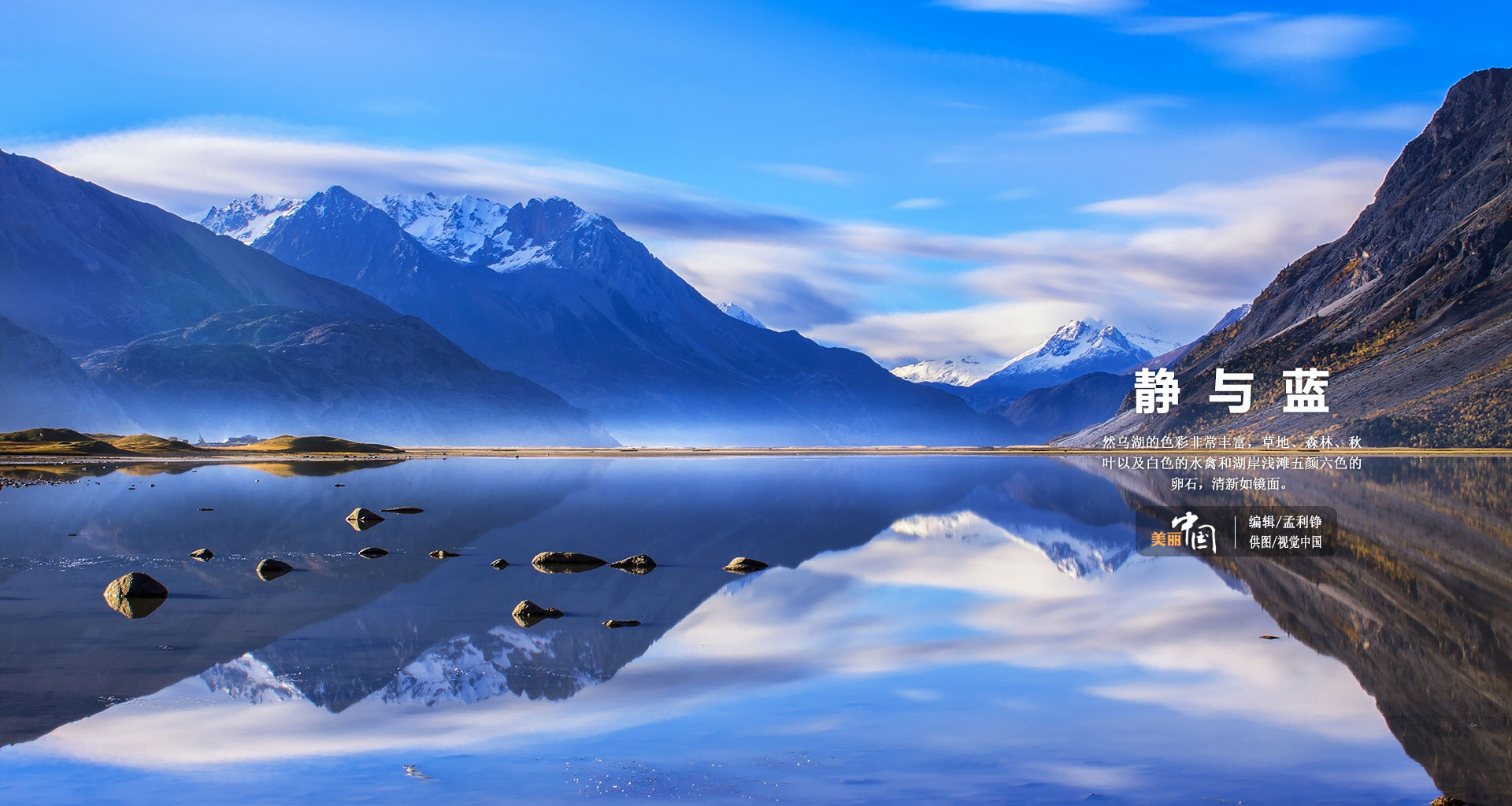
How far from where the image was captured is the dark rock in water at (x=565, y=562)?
40.7 meters

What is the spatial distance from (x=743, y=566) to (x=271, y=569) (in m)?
16.1

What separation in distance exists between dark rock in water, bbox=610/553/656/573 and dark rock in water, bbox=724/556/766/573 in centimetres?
279

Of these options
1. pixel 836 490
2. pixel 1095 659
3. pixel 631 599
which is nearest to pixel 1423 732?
pixel 1095 659

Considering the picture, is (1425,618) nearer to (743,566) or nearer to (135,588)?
(743,566)

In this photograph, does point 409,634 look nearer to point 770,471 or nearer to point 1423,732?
point 1423,732

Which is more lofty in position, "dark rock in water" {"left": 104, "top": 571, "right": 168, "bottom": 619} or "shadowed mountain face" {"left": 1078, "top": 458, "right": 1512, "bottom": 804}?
"dark rock in water" {"left": 104, "top": 571, "right": 168, "bottom": 619}

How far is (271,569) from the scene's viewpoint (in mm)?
39031

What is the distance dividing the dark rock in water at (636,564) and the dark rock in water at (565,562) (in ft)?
2.87

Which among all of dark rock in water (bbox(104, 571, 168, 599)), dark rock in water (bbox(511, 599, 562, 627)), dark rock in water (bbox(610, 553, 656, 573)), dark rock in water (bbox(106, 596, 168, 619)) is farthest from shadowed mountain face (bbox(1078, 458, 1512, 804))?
dark rock in water (bbox(104, 571, 168, 599))

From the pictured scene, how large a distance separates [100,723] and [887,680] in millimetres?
Result: 14340

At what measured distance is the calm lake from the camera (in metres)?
17.2

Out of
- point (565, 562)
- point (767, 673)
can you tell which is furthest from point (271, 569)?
point (767, 673)

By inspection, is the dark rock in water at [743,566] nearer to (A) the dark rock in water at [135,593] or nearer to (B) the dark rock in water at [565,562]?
(B) the dark rock in water at [565,562]

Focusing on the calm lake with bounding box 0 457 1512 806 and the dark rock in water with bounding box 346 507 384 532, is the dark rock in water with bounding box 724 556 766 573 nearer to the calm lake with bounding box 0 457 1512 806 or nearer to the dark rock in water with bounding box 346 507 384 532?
the calm lake with bounding box 0 457 1512 806
